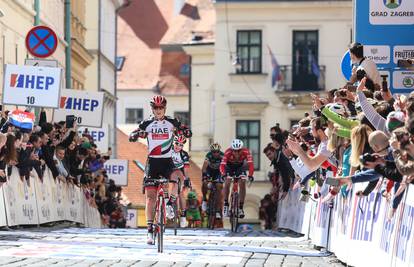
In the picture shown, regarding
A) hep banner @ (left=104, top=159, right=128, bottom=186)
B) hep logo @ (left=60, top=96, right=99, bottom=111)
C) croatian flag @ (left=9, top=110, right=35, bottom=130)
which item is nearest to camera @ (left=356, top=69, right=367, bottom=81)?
croatian flag @ (left=9, top=110, right=35, bottom=130)

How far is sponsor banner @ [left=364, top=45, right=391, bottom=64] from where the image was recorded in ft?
70.5

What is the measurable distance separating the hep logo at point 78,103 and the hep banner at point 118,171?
12.4 metres

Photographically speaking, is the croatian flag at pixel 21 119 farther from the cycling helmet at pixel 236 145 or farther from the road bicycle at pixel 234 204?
the cycling helmet at pixel 236 145

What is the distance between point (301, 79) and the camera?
67.1 metres

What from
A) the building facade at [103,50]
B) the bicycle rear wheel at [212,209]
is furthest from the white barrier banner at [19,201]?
the building facade at [103,50]

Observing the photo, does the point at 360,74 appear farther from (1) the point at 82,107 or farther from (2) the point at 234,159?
(1) the point at 82,107

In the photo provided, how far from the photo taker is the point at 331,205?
18578mm

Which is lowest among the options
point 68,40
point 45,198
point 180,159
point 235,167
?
point 45,198

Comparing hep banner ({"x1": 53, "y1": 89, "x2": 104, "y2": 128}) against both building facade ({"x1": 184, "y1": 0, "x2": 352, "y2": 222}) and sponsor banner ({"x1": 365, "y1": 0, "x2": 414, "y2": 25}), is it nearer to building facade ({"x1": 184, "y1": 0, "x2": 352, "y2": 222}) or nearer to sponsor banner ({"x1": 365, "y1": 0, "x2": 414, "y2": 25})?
sponsor banner ({"x1": 365, "y1": 0, "x2": 414, "y2": 25})

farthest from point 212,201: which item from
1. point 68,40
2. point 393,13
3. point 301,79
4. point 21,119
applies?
point 301,79

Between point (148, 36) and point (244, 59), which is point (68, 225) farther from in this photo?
point (148, 36)

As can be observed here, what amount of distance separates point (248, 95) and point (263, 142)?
7.95 feet

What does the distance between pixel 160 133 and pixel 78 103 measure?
587 inches

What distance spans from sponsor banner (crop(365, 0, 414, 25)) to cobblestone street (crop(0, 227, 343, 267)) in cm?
370
